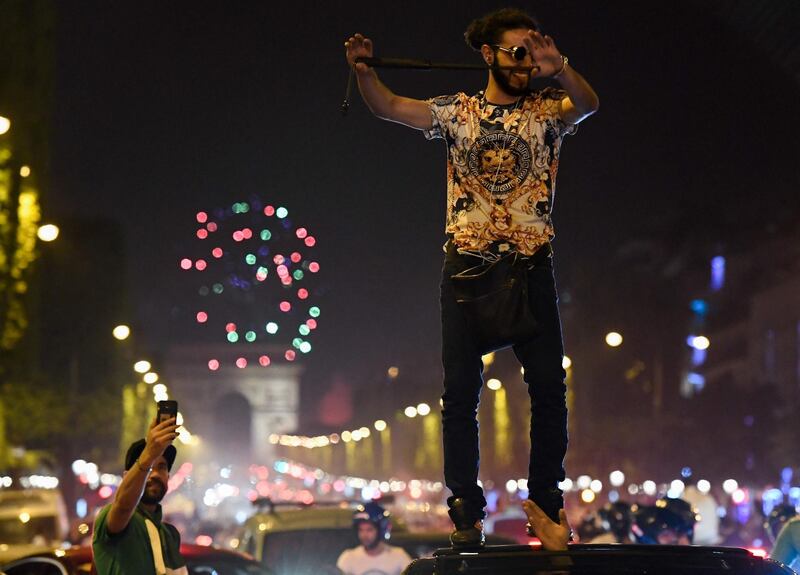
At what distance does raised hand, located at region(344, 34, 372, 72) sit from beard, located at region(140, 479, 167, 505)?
2168 mm

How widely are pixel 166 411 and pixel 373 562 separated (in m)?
6.56

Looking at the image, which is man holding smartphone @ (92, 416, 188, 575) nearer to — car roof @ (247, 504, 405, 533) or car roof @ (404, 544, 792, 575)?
car roof @ (404, 544, 792, 575)

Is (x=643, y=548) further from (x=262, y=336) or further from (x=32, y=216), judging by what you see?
(x=262, y=336)

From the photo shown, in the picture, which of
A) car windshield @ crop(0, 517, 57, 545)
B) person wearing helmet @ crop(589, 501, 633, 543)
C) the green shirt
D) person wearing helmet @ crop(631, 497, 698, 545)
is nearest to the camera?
the green shirt

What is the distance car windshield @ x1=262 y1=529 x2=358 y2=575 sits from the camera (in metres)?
15.6

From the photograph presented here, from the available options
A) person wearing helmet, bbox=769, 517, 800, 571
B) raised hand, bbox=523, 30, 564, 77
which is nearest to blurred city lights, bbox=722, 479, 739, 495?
person wearing helmet, bbox=769, 517, 800, 571

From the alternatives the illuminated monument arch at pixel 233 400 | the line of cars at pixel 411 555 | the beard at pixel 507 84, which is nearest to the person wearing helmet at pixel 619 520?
the line of cars at pixel 411 555

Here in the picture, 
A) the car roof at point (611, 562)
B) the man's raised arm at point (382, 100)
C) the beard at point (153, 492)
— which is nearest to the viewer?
the car roof at point (611, 562)

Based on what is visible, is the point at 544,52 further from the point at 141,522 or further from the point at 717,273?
the point at 717,273

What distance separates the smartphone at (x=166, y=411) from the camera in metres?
6.86

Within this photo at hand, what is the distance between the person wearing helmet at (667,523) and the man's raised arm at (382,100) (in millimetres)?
4639

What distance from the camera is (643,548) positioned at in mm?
5305

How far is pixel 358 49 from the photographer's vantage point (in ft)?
21.9

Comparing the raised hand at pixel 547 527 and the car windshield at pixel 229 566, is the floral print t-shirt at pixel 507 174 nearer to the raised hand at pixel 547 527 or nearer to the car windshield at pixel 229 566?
the raised hand at pixel 547 527
